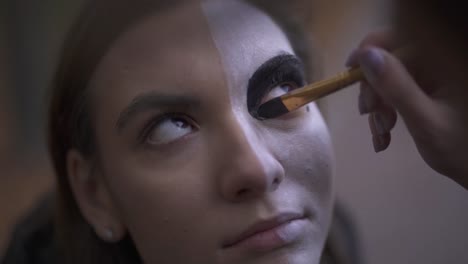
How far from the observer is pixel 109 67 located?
526 mm

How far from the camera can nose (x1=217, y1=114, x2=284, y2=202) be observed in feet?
1.45

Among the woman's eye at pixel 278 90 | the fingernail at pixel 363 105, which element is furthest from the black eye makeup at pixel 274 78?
the fingernail at pixel 363 105

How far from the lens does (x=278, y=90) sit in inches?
20.1

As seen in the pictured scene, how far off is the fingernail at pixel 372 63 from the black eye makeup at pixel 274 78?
15cm

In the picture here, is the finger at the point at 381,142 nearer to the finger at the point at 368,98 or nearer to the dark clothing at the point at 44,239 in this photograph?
the finger at the point at 368,98

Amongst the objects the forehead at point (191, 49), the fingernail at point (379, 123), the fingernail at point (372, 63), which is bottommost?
the fingernail at point (379, 123)

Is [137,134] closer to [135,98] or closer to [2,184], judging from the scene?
[135,98]

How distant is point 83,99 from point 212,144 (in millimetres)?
188

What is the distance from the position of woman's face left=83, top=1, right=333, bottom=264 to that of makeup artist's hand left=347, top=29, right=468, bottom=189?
0.14 metres

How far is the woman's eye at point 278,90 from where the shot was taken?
0.50 m

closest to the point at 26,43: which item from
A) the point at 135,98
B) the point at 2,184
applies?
the point at 135,98

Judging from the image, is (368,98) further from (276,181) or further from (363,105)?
(276,181)

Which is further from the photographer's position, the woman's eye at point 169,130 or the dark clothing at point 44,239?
the dark clothing at point 44,239

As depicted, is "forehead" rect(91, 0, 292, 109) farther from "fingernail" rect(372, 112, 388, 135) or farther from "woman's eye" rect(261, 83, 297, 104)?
"fingernail" rect(372, 112, 388, 135)
